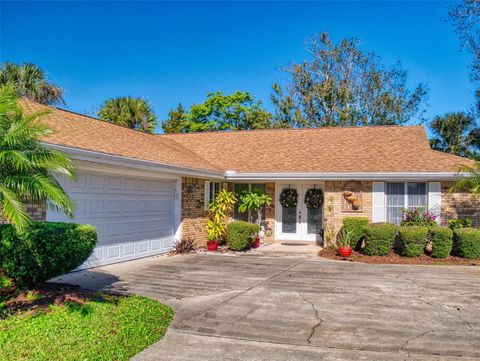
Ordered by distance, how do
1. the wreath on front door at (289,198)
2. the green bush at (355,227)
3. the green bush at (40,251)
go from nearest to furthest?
1. the green bush at (40,251)
2. the green bush at (355,227)
3. the wreath on front door at (289,198)

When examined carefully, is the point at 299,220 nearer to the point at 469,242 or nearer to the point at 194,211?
the point at 194,211

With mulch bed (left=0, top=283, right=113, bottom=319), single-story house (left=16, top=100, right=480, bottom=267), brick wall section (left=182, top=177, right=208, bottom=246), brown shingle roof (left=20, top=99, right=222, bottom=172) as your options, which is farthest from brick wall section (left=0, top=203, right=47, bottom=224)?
brick wall section (left=182, top=177, right=208, bottom=246)

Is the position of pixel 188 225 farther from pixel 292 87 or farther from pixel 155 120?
pixel 292 87

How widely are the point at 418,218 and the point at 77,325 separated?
11.3 m

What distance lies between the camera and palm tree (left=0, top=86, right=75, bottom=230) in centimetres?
523

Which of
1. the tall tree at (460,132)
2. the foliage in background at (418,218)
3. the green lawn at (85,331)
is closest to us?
the green lawn at (85,331)

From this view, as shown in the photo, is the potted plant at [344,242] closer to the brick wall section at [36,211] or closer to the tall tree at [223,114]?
the brick wall section at [36,211]

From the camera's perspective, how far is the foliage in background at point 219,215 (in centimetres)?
1495

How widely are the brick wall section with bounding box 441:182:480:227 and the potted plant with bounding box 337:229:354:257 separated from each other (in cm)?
313

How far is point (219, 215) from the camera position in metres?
15.2

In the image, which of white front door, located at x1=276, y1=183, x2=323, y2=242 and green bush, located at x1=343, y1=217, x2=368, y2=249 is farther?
white front door, located at x1=276, y1=183, x2=323, y2=242

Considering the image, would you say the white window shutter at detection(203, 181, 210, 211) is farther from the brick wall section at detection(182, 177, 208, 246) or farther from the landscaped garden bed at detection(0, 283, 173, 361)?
the landscaped garden bed at detection(0, 283, 173, 361)

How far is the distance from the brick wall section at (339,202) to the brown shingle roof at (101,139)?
14.3 feet

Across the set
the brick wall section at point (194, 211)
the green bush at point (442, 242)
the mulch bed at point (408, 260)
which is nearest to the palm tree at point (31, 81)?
the brick wall section at point (194, 211)
